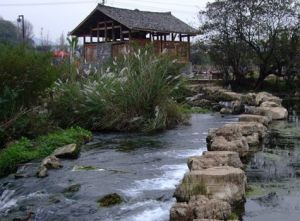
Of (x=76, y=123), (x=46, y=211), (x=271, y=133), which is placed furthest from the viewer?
(x=76, y=123)

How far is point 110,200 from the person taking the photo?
6938mm

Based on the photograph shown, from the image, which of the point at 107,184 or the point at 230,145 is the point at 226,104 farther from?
the point at 107,184

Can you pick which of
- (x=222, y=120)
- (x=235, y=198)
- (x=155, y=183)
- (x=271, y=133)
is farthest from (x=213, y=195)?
(x=222, y=120)

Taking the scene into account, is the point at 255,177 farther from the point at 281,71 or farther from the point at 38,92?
the point at 281,71

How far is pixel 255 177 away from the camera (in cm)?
793

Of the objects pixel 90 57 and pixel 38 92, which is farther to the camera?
pixel 90 57

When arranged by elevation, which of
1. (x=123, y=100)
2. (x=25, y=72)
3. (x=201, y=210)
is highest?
(x=25, y=72)

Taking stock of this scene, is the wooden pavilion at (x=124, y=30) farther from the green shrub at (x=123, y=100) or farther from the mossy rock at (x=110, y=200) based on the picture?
the mossy rock at (x=110, y=200)

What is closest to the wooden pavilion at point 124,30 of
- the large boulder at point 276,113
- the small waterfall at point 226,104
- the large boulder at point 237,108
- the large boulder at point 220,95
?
the large boulder at point 220,95

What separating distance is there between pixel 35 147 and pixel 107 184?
365 cm

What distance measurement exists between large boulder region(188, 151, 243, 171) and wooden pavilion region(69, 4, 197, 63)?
2329 centimetres

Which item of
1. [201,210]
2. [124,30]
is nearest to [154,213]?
[201,210]

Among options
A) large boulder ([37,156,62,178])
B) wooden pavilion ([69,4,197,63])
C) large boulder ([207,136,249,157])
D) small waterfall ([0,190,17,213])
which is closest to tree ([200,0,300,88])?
wooden pavilion ([69,4,197,63])

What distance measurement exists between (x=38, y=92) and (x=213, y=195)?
8.23 m
